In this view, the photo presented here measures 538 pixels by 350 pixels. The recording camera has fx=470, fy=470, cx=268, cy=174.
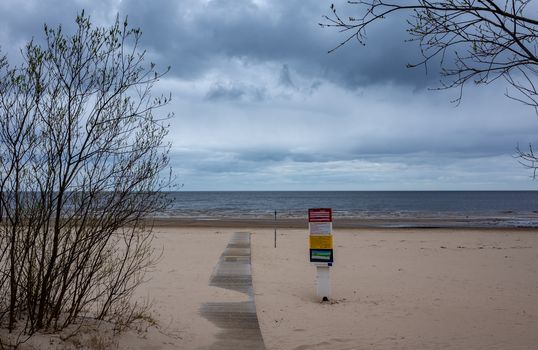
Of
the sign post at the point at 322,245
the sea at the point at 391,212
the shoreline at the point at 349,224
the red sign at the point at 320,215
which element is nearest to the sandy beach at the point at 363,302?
the sign post at the point at 322,245

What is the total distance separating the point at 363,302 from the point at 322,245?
56.1 inches

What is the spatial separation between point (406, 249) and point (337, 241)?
3.82 m

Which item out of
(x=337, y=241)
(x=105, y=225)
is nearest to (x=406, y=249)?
(x=337, y=241)

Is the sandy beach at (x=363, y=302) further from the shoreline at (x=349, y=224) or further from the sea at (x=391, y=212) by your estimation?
the shoreline at (x=349, y=224)

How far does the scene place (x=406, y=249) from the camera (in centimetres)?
1972

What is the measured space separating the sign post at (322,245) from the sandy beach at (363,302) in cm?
37

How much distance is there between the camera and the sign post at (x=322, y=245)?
933 centimetres

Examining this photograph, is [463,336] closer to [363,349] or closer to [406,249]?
[363,349]

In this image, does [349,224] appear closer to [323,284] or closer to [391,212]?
[391,212]

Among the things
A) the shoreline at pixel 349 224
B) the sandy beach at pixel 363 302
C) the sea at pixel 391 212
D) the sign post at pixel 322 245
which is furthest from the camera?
the sea at pixel 391 212

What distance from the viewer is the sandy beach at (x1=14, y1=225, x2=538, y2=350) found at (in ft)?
22.0

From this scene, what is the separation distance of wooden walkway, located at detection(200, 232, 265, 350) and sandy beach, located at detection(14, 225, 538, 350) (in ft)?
0.58

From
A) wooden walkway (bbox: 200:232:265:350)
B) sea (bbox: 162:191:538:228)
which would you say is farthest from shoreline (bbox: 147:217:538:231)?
wooden walkway (bbox: 200:232:265:350)

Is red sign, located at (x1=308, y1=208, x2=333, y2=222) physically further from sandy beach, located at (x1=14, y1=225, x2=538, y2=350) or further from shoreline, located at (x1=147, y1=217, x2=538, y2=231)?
shoreline, located at (x1=147, y1=217, x2=538, y2=231)
